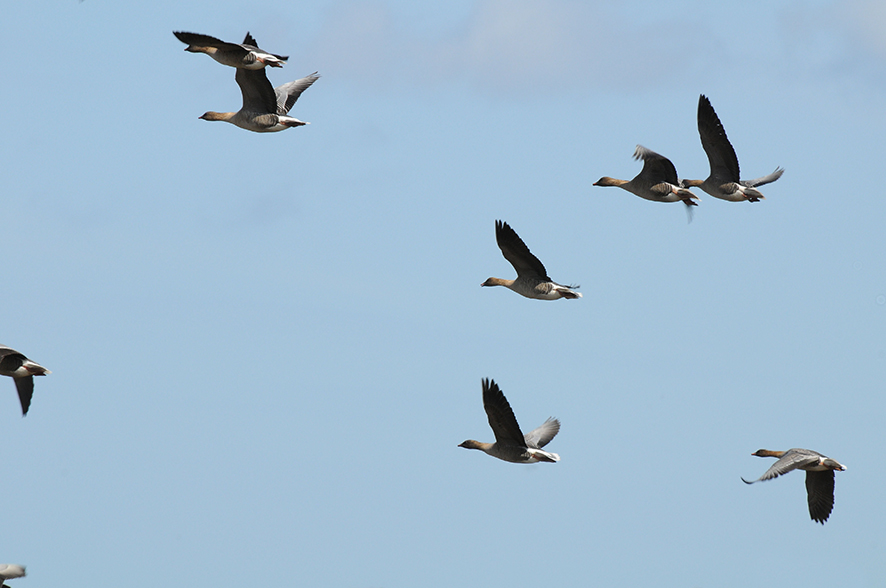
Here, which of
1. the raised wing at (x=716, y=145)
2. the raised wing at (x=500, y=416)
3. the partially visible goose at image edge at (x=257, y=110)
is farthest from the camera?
the raised wing at (x=716, y=145)

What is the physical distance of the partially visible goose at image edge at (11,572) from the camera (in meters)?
20.0

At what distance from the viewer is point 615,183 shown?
28984 mm

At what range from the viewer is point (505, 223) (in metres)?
24.2

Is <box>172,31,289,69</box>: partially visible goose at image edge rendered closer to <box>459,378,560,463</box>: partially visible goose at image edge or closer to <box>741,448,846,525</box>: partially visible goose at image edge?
<box>459,378,560,463</box>: partially visible goose at image edge

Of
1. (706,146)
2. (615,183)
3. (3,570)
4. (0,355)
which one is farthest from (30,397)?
(706,146)

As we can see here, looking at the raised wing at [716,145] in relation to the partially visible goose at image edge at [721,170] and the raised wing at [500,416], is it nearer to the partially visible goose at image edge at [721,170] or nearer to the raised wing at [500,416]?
the partially visible goose at image edge at [721,170]

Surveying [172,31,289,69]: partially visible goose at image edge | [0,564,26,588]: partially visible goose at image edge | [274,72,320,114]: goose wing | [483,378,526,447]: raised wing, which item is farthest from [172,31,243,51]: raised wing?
[0,564,26,588]: partially visible goose at image edge

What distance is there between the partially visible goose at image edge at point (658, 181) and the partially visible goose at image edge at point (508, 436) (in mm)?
5176

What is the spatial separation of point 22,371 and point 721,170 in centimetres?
1495

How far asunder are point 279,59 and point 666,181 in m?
8.20

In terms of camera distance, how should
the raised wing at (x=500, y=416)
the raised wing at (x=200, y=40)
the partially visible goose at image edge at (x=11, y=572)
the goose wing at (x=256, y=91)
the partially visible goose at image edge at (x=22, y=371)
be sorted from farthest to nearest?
1. the goose wing at (x=256, y=91)
2. the partially visible goose at image edge at (x=22, y=371)
3. the raised wing at (x=200, y=40)
4. the raised wing at (x=500, y=416)
5. the partially visible goose at image edge at (x=11, y=572)

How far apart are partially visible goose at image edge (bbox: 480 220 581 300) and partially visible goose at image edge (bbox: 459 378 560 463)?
280 centimetres

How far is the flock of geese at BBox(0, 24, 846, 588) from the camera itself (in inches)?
954

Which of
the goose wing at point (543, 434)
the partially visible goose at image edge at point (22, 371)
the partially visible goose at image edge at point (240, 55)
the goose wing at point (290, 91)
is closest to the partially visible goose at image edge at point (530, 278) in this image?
the goose wing at point (543, 434)
